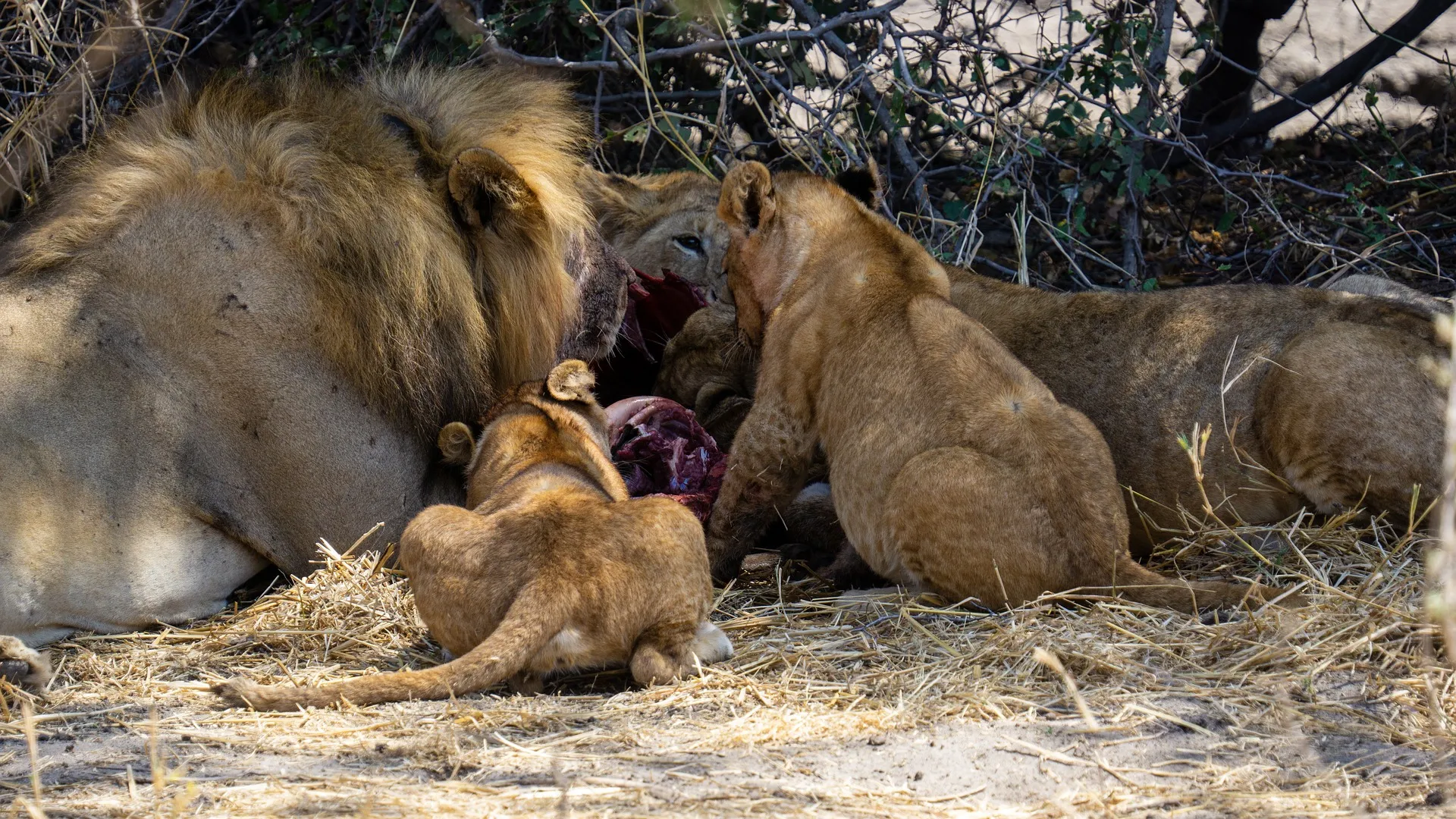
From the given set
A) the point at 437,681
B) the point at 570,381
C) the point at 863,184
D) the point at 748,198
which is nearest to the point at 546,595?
the point at 437,681

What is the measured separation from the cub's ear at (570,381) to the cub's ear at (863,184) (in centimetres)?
108

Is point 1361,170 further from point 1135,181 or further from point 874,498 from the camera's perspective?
point 874,498

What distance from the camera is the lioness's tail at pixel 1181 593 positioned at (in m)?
3.61

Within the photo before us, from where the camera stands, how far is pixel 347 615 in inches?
157

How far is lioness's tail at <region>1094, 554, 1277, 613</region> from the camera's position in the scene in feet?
11.8

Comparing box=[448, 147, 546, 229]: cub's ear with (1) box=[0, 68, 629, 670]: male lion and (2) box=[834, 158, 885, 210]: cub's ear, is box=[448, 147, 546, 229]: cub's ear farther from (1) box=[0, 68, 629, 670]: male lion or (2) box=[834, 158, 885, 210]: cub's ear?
(2) box=[834, 158, 885, 210]: cub's ear

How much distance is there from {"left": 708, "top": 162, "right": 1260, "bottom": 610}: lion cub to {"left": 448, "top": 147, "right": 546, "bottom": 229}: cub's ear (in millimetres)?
597

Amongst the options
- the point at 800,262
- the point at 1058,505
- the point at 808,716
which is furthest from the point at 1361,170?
the point at 808,716

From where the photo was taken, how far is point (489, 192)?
14.3 feet

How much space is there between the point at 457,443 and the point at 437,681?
1.15 metres

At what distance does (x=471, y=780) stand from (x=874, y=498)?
1.51 meters

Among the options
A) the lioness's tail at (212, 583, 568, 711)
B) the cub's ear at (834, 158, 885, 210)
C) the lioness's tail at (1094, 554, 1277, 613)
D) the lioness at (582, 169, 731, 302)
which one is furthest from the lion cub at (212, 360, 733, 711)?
the lioness at (582, 169, 731, 302)

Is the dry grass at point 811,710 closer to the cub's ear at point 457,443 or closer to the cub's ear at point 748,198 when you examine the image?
the cub's ear at point 457,443

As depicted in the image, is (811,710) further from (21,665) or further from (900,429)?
(21,665)
